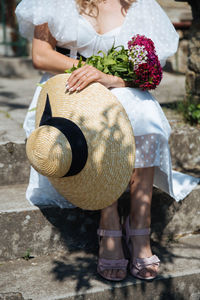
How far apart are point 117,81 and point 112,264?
3.20ft

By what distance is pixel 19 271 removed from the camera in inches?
89.5

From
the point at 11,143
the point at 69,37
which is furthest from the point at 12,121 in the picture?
the point at 69,37

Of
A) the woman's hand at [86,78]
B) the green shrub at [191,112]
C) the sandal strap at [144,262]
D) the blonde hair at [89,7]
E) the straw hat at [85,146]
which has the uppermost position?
the blonde hair at [89,7]

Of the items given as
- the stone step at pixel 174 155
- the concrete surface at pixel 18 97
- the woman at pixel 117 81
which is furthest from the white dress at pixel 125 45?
the concrete surface at pixel 18 97

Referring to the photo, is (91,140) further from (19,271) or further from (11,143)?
(11,143)

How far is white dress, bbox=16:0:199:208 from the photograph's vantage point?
232 cm

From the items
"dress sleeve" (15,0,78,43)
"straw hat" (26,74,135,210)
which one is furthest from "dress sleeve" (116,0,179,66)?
"straw hat" (26,74,135,210)

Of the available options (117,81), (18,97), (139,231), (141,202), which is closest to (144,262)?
(139,231)

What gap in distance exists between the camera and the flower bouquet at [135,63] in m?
2.29

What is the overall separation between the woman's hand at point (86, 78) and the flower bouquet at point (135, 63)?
76mm

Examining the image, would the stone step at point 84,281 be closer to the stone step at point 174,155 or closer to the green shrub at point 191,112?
the stone step at point 174,155

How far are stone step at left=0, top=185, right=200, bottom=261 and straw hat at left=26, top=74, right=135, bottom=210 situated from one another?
0.40 meters

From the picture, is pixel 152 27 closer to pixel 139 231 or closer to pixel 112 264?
pixel 139 231

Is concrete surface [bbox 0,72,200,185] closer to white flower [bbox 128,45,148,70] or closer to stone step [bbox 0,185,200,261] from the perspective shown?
stone step [bbox 0,185,200,261]
